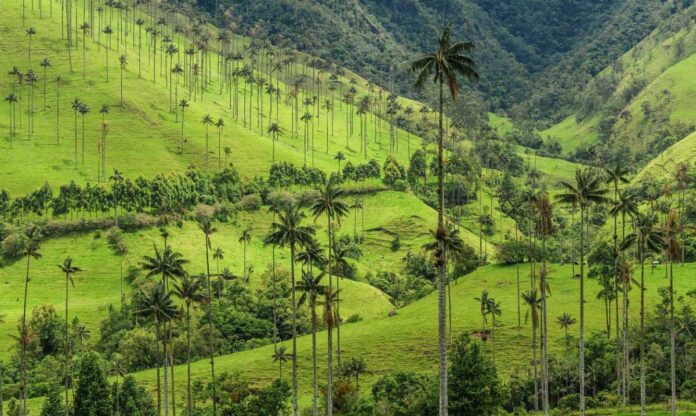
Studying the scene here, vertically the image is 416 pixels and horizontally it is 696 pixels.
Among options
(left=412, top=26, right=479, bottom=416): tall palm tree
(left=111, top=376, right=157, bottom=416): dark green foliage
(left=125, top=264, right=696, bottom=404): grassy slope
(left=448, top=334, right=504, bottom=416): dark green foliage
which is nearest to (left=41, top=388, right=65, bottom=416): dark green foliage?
(left=111, top=376, right=157, bottom=416): dark green foliage

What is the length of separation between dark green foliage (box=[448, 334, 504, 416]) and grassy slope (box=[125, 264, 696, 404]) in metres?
41.0

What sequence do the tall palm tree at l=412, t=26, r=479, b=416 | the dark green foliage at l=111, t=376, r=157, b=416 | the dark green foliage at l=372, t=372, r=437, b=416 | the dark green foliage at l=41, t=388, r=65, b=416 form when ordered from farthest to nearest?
the dark green foliage at l=111, t=376, r=157, b=416 → the dark green foliage at l=41, t=388, r=65, b=416 → the dark green foliage at l=372, t=372, r=437, b=416 → the tall palm tree at l=412, t=26, r=479, b=416

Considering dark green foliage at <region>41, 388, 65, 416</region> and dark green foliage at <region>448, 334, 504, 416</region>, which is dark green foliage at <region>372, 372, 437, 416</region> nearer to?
dark green foliage at <region>448, 334, 504, 416</region>

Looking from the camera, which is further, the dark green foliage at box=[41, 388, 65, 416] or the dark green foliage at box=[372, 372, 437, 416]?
the dark green foliage at box=[41, 388, 65, 416]

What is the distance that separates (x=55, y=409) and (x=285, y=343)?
56.6 meters

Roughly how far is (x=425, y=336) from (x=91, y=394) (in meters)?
62.4

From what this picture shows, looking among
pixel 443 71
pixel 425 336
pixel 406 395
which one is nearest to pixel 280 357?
pixel 406 395

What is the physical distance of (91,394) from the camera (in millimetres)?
115875

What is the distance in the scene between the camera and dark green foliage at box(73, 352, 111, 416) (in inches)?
4540

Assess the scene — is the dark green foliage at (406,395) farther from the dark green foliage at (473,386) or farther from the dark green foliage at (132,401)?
the dark green foliage at (132,401)

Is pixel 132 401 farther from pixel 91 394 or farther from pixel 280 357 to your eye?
pixel 280 357

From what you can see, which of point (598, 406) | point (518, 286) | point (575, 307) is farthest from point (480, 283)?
point (598, 406)

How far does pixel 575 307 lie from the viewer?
15512 centimetres

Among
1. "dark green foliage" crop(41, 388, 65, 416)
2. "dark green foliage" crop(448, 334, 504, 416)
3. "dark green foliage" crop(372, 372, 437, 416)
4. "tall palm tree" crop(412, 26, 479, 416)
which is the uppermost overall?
"tall palm tree" crop(412, 26, 479, 416)
